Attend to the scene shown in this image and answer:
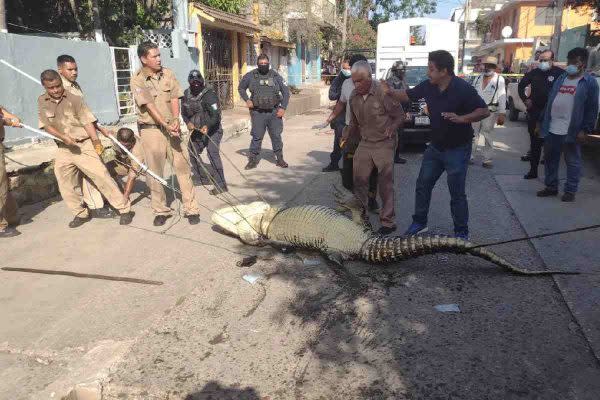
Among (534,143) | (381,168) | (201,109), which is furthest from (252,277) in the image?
(534,143)

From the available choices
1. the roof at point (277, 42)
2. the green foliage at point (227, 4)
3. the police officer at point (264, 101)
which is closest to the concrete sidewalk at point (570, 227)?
the police officer at point (264, 101)

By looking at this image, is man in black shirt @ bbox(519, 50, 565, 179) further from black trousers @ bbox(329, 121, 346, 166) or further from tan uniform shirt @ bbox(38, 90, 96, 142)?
tan uniform shirt @ bbox(38, 90, 96, 142)

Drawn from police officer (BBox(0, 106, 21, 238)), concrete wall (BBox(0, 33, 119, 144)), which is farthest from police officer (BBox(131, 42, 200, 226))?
concrete wall (BBox(0, 33, 119, 144))

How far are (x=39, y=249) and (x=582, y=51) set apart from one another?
6.56m

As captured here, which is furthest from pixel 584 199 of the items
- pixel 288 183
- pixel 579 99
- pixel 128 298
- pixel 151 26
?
pixel 151 26

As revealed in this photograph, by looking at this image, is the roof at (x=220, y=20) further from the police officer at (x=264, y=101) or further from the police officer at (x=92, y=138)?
the police officer at (x=92, y=138)

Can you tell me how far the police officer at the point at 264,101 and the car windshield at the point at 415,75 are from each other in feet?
18.8

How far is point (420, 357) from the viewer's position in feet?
9.65

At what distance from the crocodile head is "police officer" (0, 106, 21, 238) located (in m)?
2.35

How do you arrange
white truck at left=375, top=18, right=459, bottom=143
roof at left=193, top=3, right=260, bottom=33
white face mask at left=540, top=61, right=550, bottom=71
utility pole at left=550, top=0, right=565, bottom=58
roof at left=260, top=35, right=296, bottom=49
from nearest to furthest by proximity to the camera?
white face mask at left=540, top=61, right=550, bottom=71 < roof at left=193, top=3, right=260, bottom=33 < utility pole at left=550, top=0, right=565, bottom=58 < white truck at left=375, top=18, right=459, bottom=143 < roof at left=260, top=35, right=296, bottom=49

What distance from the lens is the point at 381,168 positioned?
502 centimetres

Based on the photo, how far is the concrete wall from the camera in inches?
328

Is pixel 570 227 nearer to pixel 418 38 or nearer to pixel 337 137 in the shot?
pixel 337 137

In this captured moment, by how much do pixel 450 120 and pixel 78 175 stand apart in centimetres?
432
